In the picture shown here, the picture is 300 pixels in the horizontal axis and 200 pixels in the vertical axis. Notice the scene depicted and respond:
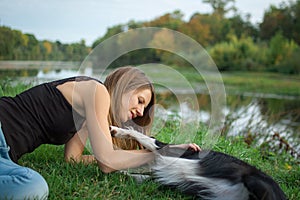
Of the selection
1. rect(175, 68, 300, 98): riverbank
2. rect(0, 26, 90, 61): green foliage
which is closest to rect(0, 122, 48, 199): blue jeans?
rect(0, 26, 90, 61): green foliage

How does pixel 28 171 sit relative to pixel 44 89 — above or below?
below

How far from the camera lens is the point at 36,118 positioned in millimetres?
2414

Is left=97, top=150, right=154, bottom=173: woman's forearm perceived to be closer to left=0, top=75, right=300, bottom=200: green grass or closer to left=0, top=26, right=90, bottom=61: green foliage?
left=0, top=75, right=300, bottom=200: green grass

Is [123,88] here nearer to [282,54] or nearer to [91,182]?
[91,182]

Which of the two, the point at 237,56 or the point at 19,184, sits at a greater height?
the point at 19,184

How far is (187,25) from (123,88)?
71.4 ft

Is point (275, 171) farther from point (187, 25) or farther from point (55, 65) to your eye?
point (187, 25)

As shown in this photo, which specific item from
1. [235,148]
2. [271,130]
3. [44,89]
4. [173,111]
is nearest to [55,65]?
[173,111]

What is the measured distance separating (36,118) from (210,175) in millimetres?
1089

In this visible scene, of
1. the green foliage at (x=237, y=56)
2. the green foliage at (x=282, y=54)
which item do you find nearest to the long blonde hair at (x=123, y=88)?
the green foliage at (x=237, y=56)

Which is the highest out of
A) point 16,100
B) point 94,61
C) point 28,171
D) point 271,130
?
point 94,61

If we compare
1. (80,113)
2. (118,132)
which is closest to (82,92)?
(80,113)

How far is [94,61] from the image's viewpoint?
8.58 feet

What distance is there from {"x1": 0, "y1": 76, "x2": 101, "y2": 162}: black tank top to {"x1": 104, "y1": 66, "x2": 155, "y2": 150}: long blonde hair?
0.18 meters
